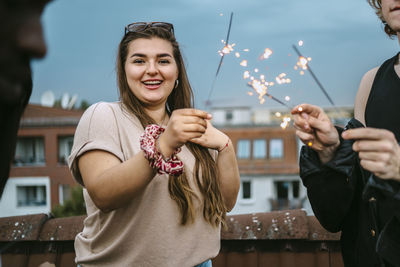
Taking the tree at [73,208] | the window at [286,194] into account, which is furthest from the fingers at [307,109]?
the window at [286,194]

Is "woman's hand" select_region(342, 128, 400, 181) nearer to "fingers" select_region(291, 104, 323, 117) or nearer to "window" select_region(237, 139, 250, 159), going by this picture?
"fingers" select_region(291, 104, 323, 117)

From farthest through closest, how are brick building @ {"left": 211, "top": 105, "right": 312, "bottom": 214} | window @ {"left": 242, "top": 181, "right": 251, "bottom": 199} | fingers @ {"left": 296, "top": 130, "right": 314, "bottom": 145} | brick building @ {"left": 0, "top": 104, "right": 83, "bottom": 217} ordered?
window @ {"left": 242, "top": 181, "right": 251, "bottom": 199}, brick building @ {"left": 211, "top": 105, "right": 312, "bottom": 214}, brick building @ {"left": 0, "top": 104, "right": 83, "bottom": 217}, fingers @ {"left": 296, "top": 130, "right": 314, "bottom": 145}

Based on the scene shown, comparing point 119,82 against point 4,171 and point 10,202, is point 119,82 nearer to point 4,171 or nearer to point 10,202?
point 4,171

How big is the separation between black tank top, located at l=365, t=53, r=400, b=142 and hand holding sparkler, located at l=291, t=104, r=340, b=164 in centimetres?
25

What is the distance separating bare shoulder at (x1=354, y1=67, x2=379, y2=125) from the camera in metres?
2.04

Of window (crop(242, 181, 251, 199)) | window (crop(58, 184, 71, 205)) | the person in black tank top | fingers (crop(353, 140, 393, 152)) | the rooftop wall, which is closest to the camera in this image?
fingers (crop(353, 140, 393, 152))

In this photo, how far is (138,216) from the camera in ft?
6.31

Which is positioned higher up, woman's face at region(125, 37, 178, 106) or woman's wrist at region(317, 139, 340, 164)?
woman's face at region(125, 37, 178, 106)

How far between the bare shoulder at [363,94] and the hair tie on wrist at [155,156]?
0.98m

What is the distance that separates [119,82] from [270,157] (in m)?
34.1

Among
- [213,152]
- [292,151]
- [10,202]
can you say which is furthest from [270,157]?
[213,152]

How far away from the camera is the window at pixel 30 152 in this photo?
110 feet

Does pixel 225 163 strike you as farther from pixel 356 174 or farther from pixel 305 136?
pixel 356 174

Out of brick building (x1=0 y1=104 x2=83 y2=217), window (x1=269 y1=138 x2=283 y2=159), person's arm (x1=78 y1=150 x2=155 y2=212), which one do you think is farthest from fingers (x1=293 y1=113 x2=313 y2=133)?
window (x1=269 y1=138 x2=283 y2=159)
